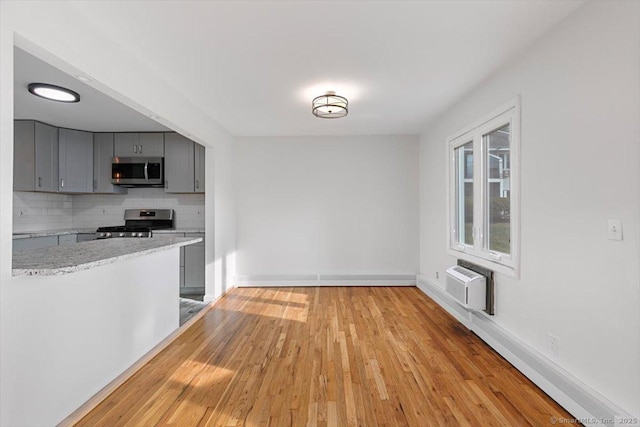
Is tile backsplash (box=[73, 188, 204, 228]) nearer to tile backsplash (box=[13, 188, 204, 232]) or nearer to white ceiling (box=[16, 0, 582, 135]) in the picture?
tile backsplash (box=[13, 188, 204, 232])

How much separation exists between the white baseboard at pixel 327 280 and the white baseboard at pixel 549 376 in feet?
6.18

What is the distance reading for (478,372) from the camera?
2572mm

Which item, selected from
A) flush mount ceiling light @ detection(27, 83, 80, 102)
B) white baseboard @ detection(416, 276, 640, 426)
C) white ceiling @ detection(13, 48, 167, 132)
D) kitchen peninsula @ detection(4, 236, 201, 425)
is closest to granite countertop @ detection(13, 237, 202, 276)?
kitchen peninsula @ detection(4, 236, 201, 425)

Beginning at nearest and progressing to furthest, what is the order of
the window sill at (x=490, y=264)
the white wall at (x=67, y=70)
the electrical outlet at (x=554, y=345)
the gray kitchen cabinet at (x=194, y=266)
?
the white wall at (x=67, y=70), the electrical outlet at (x=554, y=345), the window sill at (x=490, y=264), the gray kitchen cabinet at (x=194, y=266)

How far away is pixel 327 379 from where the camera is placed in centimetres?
248

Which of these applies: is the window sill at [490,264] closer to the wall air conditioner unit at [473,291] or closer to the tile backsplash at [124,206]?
the wall air conditioner unit at [473,291]

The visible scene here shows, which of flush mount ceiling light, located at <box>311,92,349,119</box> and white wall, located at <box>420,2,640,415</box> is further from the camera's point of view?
flush mount ceiling light, located at <box>311,92,349,119</box>

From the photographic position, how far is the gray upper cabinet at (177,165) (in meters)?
5.18

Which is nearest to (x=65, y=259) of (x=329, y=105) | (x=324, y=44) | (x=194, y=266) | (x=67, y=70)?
(x=67, y=70)

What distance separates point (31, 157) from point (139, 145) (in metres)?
1.34

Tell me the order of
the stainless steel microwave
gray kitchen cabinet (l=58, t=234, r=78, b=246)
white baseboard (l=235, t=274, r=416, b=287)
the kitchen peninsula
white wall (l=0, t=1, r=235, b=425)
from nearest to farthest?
white wall (l=0, t=1, r=235, b=425)
the kitchen peninsula
gray kitchen cabinet (l=58, t=234, r=78, b=246)
the stainless steel microwave
white baseboard (l=235, t=274, r=416, b=287)

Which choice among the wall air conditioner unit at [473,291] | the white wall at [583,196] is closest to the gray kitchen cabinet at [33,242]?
the wall air conditioner unit at [473,291]

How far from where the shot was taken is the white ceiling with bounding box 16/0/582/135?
6.83 ft

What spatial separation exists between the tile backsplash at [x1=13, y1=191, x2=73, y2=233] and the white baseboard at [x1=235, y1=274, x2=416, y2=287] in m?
2.99
